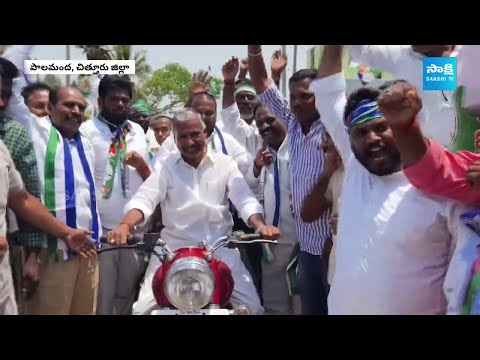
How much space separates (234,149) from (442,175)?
2148mm

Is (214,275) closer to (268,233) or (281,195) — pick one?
(268,233)

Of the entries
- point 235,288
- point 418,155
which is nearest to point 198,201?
point 235,288

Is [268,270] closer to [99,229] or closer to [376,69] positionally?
[99,229]

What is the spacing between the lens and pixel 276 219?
4.54 meters

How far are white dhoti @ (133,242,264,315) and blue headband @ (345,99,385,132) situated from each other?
3.41 ft

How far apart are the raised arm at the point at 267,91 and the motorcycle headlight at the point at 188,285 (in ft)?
4.65

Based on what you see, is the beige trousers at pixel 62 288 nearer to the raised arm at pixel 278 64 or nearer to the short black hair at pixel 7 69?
the short black hair at pixel 7 69

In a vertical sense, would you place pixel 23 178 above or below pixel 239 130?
below

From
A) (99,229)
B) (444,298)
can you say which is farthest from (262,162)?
(444,298)

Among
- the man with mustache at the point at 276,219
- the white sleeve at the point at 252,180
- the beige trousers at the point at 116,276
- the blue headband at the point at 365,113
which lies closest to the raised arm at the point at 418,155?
the blue headband at the point at 365,113

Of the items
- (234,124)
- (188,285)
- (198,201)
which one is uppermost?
(234,124)

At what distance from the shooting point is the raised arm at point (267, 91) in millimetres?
4250
